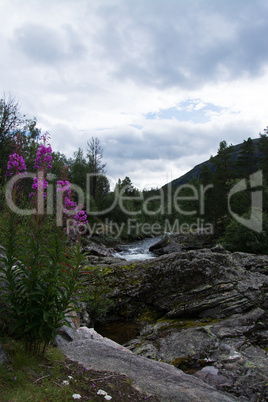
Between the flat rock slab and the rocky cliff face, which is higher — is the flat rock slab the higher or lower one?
the higher one

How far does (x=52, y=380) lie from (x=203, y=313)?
568cm

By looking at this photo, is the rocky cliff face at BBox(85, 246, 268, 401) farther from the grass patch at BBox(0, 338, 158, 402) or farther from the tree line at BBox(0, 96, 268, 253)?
the tree line at BBox(0, 96, 268, 253)

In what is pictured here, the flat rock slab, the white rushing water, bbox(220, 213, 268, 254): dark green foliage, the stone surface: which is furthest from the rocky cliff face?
the white rushing water

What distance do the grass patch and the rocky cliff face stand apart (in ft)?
8.71

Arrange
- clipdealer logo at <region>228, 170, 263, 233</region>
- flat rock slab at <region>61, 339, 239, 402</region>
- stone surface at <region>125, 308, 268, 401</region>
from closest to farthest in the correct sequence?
flat rock slab at <region>61, 339, 239, 402</region>, stone surface at <region>125, 308, 268, 401</region>, clipdealer logo at <region>228, 170, 263, 233</region>

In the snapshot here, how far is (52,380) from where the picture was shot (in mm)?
2889

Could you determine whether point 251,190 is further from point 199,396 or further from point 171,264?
point 199,396

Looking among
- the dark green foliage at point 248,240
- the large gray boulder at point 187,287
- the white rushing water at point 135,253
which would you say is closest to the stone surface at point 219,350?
the large gray boulder at point 187,287

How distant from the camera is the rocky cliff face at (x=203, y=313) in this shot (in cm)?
518

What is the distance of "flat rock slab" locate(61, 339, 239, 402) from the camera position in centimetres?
324

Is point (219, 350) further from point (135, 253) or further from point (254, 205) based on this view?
point (254, 205)

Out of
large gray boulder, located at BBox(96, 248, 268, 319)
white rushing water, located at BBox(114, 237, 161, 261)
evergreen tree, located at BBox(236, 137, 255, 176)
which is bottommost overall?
white rushing water, located at BBox(114, 237, 161, 261)

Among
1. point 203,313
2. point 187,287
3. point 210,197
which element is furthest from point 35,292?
point 210,197

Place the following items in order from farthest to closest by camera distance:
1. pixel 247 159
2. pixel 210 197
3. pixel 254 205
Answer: pixel 247 159 → pixel 210 197 → pixel 254 205
